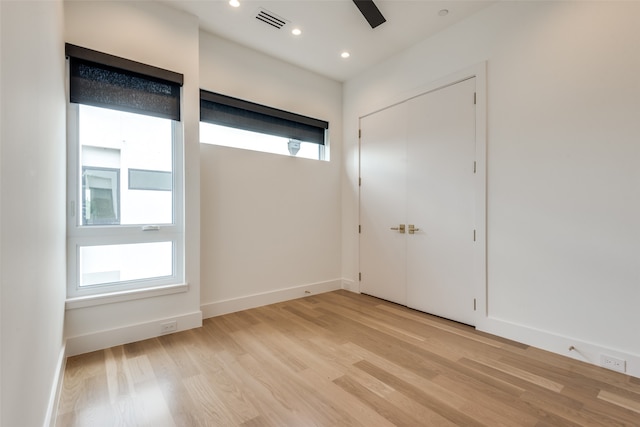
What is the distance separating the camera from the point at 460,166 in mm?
3020

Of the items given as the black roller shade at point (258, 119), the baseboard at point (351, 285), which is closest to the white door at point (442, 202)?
the baseboard at point (351, 285)

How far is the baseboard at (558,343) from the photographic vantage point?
6.70 feet

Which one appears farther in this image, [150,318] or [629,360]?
[150,318]

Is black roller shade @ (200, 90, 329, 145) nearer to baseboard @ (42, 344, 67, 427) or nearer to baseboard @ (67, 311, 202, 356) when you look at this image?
baseboard @ (67, 311, 202, 356)

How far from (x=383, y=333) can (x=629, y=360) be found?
1.76m

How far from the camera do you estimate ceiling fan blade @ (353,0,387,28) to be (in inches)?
99.5

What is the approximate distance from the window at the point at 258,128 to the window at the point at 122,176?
440mm

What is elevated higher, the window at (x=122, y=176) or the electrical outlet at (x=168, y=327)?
the window at (x=122, y=176)

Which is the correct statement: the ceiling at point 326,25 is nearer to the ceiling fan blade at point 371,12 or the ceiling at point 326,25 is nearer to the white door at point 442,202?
the ceiling fan blade at point 371,12

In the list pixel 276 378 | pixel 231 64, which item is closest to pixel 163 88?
pixel 231 64

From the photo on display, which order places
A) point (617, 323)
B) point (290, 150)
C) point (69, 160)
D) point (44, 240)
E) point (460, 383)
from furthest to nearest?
1. point (290, 150)
2. point (69, 160)
3. point (617, 323)
4. point (460, 383)
5. point (44, 240)

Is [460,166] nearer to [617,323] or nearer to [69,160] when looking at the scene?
[617,323]

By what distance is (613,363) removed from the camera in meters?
2.09

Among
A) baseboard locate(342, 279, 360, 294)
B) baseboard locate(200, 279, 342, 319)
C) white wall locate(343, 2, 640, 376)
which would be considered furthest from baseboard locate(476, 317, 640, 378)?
baseboard locate(200, 279, 342, 319)
